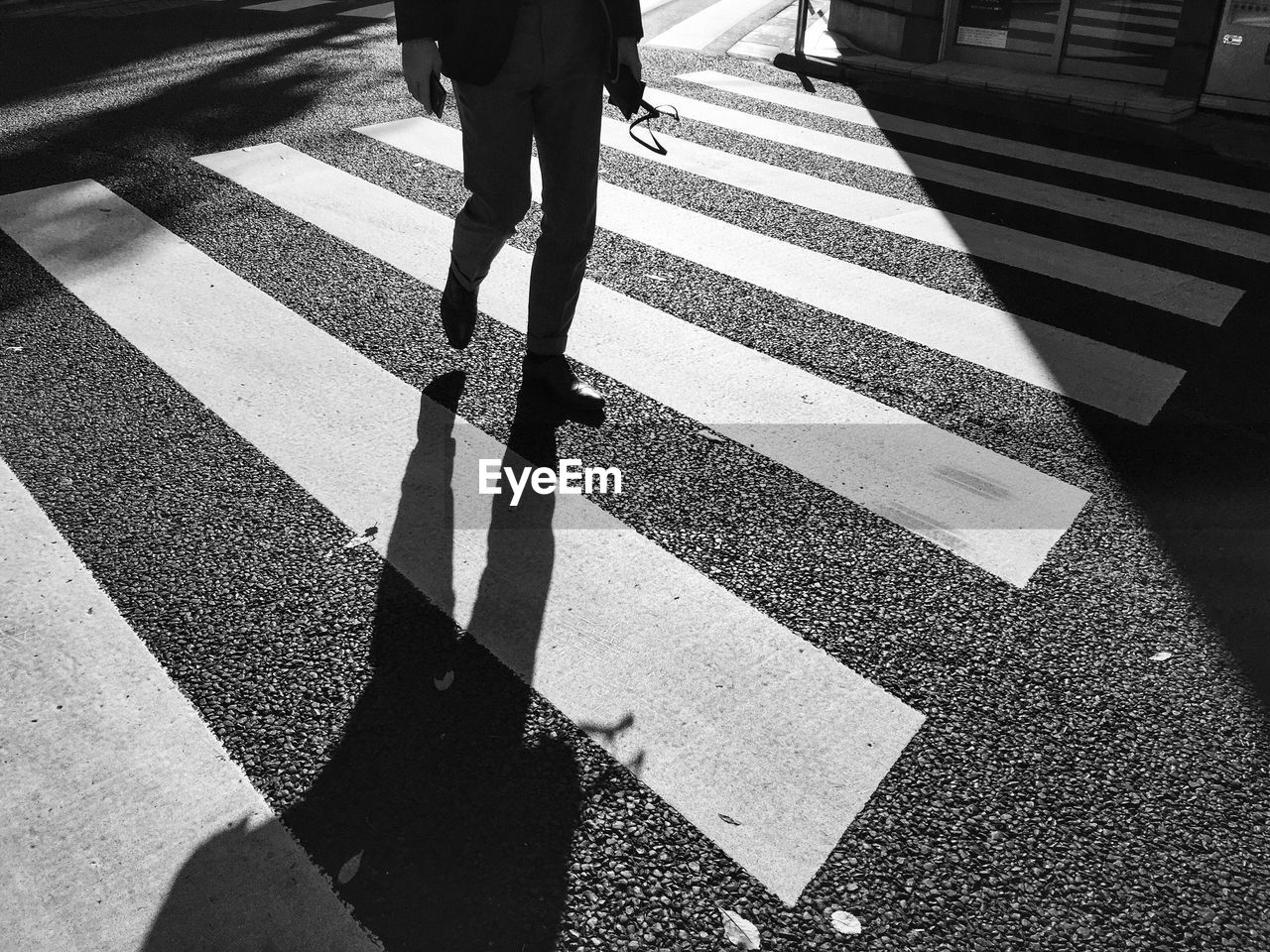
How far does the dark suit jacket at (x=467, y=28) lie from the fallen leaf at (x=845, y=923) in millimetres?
2262

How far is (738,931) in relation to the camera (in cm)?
185

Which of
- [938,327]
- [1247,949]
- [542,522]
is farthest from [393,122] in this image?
[1247,949]

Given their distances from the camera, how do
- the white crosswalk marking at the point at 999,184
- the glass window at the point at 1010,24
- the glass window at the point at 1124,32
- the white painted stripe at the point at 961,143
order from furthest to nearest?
the glass window at the point at 1010,24, the glass window at the point at 1124,32, the white painted stripe at the point at 961,143, the white crosswalk marking at the point at 999,184

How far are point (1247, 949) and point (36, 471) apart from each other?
3099 millimetres

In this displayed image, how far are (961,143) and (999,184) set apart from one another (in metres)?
0.98

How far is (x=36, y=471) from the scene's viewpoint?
311cm

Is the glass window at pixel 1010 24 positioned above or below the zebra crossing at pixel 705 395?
above

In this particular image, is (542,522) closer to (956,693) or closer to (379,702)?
(379,702)

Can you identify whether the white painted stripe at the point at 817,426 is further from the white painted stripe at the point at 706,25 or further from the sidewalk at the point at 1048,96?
the white painted stripe at the point at 706,25

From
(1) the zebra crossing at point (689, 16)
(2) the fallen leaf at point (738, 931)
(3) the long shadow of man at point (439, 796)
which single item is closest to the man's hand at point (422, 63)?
(3) the long shadow of man at point (439, 796)

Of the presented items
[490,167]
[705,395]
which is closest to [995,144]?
[705,395]

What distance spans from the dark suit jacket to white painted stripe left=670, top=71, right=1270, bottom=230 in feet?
12.2

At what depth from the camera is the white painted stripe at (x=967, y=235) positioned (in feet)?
14.9

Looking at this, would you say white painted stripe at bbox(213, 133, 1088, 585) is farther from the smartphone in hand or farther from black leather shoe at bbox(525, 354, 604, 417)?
the smartphone in hand
